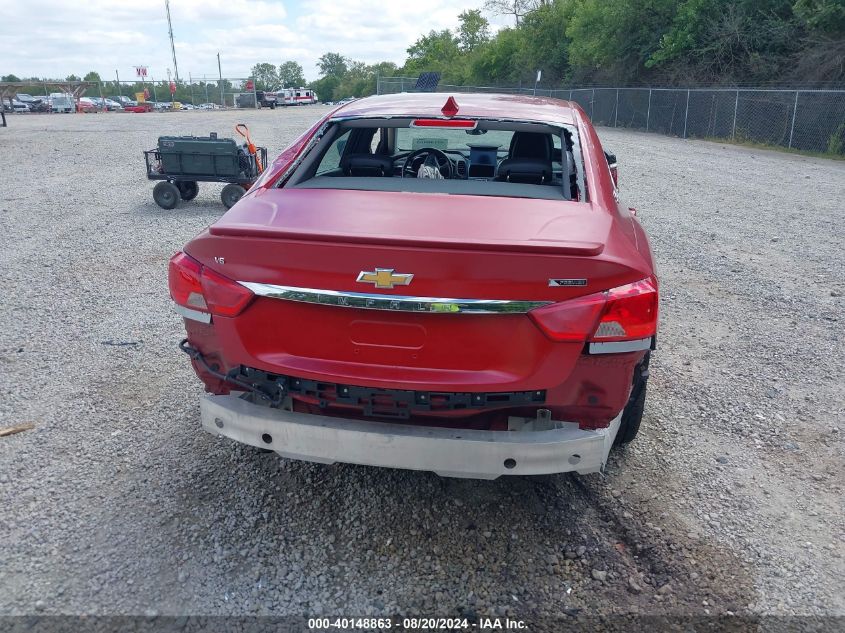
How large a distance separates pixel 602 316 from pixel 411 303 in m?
0.68

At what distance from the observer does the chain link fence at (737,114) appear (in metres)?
19.0

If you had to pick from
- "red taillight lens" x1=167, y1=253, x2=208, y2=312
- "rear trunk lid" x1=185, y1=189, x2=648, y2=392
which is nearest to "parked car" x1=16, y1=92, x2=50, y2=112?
"red taillight lens" x1=167, y1=253, x2=208, y2=312

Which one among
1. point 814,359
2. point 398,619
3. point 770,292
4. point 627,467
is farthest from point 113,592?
point 770,292

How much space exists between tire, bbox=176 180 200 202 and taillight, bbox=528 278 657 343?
9336mm

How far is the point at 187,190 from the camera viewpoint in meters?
10.8

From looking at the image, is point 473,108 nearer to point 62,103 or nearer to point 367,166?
point 367,166

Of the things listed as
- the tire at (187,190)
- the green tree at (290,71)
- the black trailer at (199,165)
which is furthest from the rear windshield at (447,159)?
the green tree at (290,71)

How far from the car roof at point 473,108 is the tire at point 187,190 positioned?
7.04 meters

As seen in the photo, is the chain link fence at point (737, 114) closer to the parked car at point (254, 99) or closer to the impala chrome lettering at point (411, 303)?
the impala chrome lettering at point (411, 303)

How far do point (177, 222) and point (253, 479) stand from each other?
6789mm

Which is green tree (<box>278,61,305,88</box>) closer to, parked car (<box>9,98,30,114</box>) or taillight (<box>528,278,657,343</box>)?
parked car (<box>9,98,30,114</box>)

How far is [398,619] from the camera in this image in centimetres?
257

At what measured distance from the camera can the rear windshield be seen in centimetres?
348

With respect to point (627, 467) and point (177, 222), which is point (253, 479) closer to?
point (627, 467)
